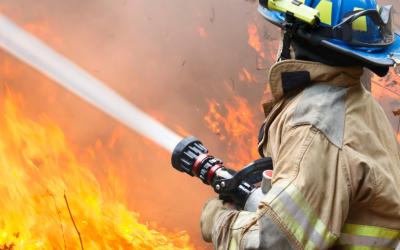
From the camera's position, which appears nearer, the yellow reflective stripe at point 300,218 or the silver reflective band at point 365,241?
the yellow reflective stripe at point 300,218

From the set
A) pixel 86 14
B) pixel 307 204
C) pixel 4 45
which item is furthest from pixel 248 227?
pixel 4 45

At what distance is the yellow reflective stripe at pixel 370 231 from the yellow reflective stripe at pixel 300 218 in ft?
0.73

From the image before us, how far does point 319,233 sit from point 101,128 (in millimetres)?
2896

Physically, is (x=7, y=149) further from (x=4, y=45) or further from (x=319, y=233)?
(x=319, y=233)

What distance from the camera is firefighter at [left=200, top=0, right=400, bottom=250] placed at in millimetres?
1249

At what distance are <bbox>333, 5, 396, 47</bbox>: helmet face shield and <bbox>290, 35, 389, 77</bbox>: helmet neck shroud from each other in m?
0.08

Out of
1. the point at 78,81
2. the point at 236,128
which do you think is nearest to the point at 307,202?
the point at 236,128

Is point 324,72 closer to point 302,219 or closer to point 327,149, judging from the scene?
point 327,149

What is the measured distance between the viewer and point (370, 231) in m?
1.42

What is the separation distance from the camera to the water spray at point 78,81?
352 centimetres

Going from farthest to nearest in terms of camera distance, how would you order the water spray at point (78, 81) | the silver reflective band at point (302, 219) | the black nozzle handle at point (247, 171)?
the water spray at point (78, 81), the black nozzle handle at point (247, 171), the silver reflective band at point (302, 219)

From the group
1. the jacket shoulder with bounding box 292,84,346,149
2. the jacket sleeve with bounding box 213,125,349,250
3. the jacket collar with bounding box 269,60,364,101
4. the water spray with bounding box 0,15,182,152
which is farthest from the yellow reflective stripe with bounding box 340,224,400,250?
the water spray with bounding box 0,15,182,152

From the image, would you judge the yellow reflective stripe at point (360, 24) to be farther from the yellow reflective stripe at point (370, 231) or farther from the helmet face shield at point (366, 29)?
the yellow reflective stripe at point (370, 231)

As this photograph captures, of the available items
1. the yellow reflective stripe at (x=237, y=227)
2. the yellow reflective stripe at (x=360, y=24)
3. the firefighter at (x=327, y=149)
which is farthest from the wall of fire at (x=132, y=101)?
the yellow reflective stripe at (x=237, y=227)
